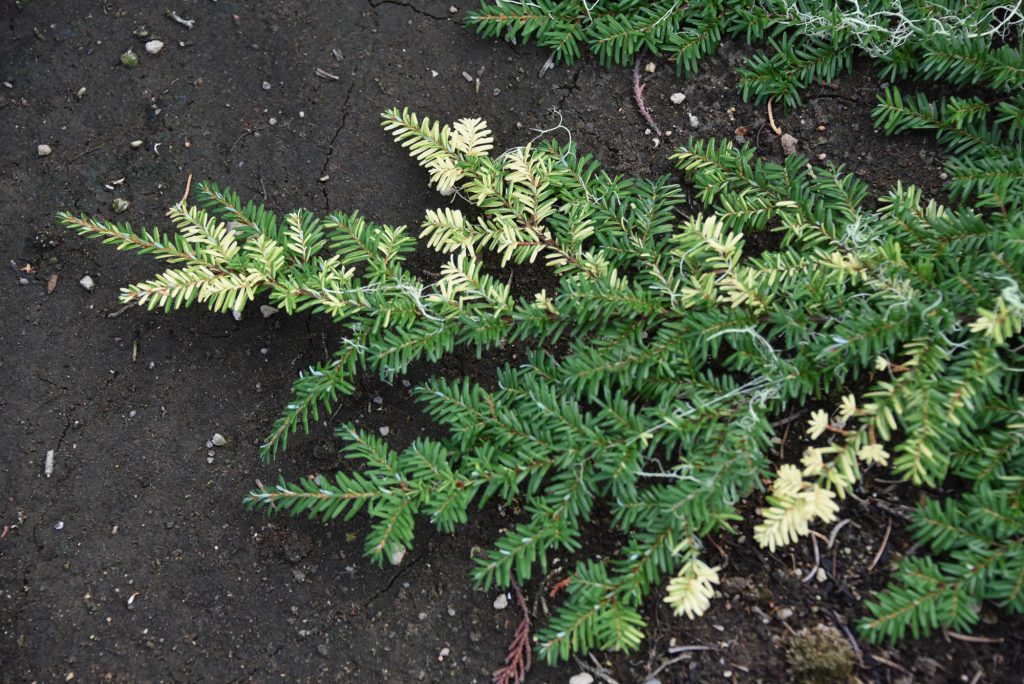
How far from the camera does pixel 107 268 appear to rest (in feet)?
7.68

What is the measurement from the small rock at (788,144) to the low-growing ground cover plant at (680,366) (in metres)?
0.21

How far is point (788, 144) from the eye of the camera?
2268 mm

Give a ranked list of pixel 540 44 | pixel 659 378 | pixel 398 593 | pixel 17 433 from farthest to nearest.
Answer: pixel 540 44 < pixel 17 433 < pixel 398 593 < pixel 659 378

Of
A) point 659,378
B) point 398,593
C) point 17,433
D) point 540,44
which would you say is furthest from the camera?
point 540,44

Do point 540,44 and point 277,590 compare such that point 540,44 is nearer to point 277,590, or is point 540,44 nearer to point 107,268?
point 107,268

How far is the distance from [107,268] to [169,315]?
0.82 feet

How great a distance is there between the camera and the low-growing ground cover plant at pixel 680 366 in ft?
5.52

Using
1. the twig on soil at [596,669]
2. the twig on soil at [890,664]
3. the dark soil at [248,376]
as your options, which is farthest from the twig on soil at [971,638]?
the twig on soil at [596,669]

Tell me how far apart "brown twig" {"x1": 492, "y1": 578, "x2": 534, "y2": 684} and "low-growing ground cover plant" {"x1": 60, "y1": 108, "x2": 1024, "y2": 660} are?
0.10 m

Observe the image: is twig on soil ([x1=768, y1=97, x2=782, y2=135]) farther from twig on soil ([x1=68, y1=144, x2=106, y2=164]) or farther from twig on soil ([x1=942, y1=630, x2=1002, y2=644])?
twig on soil ([x1=68, y1=144, x2=106, y2=164])

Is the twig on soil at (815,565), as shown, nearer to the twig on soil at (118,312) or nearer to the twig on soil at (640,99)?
the twig on soil at (640,99)

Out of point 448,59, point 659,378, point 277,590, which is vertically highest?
point 448,59

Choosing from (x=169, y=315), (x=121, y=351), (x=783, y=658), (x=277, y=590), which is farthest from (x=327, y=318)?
(x=783, y=658)

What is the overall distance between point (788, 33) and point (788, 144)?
0.36 meters
